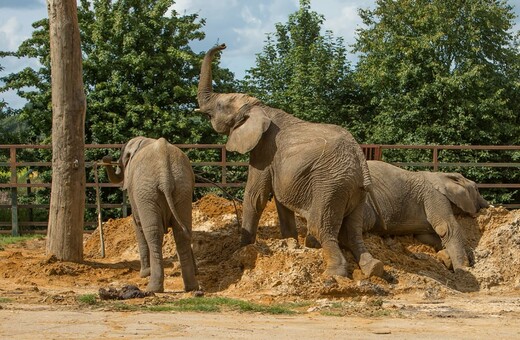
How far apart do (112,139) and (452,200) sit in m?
11.6

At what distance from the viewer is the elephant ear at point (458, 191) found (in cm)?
1614

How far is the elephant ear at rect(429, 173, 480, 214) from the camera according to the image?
16141mm

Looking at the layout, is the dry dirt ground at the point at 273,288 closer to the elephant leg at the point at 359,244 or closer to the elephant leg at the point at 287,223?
the elephant leg at the point at 359,244

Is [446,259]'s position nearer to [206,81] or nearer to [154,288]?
[206,81]

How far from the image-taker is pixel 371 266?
13328 mm

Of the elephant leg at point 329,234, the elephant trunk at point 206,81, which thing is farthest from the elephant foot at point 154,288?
the elephant trunk at point 206,81

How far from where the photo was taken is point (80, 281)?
1423 cm

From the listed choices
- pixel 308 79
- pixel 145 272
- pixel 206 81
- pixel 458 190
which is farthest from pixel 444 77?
pixel 145 272

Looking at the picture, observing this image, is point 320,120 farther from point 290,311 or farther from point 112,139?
point 290,311

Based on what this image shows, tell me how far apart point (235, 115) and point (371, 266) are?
3.31 meters

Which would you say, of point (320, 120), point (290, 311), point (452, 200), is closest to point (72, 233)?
point (290, 311)

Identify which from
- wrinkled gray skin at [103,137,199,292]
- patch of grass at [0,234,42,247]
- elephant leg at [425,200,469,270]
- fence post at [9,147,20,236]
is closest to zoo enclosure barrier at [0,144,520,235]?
fence post at [9,147,20,236]

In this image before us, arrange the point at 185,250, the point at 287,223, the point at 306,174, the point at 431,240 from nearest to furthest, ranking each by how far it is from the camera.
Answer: the point at 185,250 < the point at 306,174 < the point at 287,223 < the point at 431,240

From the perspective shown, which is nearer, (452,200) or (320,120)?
(452,200)
